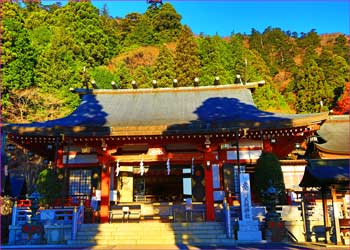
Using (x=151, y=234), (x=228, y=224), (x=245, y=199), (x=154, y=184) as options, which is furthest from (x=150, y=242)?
(x=154, y=184)

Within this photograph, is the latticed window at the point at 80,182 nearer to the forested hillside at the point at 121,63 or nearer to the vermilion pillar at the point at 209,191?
the vermilion pillar at the point at 209,191

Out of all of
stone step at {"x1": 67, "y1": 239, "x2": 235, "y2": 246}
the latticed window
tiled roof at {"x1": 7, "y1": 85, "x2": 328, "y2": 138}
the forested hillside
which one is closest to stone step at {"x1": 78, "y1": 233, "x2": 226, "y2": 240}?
stone step at {"x1": 67, "y1": 239, "x2": 235, "y2": 246}

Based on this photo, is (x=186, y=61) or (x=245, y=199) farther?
(x=186, y=61)

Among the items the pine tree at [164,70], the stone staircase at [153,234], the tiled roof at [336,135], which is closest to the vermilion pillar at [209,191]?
the stone staircase at [153,234]

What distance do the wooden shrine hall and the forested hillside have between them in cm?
938

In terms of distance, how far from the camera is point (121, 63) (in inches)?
1703

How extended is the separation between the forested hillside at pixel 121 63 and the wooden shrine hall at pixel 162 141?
9379 millimetres

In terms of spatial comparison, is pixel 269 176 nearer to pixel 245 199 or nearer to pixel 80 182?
pixel 245 199

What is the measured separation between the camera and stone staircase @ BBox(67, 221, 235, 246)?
11.3 m

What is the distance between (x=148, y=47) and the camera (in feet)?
164

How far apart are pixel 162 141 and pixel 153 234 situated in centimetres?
403

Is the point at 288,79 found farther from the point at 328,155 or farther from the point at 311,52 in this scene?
the point at 328,155

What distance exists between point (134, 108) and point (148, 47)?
34.1 metres


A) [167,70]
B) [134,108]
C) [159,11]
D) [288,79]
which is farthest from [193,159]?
[159,11]
